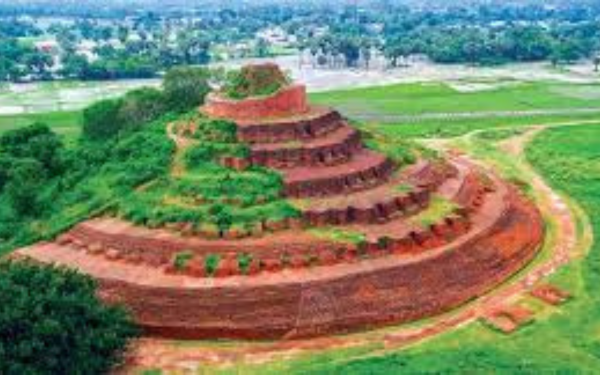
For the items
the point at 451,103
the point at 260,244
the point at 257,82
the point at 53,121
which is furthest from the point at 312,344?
the point at 451,103

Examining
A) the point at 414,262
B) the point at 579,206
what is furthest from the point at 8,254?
the point at 579,206

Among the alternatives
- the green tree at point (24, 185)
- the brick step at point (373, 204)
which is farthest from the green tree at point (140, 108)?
the brick step at point (373, 204)

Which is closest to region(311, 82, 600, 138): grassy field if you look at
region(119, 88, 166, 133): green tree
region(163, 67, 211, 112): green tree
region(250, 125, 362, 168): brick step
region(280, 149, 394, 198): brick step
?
region(163, 67, 211, 112): green tree

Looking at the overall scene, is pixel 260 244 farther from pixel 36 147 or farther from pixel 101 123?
pixel 101 123

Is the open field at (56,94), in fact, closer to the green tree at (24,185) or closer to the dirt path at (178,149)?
the green tree at (24,185)

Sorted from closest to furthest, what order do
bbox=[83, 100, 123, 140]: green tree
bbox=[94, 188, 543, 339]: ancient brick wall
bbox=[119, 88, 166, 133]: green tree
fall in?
bbox=[94, 188, 543, 339]: ancient brick wall, bbox=[119, 88, 166, 133]: green tree, bbox=[83, 100, 123, 140]: green tree

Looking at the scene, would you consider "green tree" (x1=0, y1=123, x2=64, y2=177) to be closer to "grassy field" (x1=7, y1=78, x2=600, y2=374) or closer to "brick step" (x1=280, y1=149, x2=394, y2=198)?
"brick step" (x1=280, y1=149, x2=394, y2=198)
